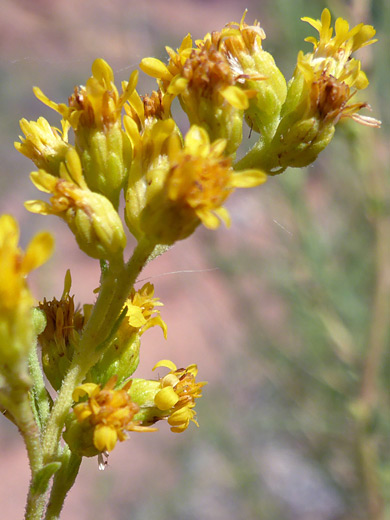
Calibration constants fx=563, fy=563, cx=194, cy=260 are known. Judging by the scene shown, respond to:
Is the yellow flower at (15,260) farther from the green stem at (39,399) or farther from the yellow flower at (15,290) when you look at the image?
the green stem at (39,399)

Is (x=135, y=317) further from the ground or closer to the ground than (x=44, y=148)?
closer to the ground

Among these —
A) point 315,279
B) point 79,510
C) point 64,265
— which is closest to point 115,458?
point 79,510

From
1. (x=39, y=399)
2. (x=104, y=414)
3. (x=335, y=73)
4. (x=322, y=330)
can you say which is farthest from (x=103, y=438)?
(x=322, y=330)

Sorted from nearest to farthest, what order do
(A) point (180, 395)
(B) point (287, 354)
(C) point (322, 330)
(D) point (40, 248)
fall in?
(D) point (40, 248) → (A) point (180, 395) → (C) point (322, 330) → (B) point (287, 354)

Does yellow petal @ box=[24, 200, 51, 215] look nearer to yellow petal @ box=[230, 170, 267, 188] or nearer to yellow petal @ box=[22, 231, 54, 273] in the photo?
yellow petal @ box=[22, 231, 54, 273]

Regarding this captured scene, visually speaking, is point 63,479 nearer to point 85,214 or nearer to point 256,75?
point 85,214

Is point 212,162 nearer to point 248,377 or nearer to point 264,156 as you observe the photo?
point 264,156

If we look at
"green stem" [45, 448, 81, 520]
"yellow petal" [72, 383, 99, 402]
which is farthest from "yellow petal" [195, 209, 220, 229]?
"green stem" [45, 448, 81, 520]
